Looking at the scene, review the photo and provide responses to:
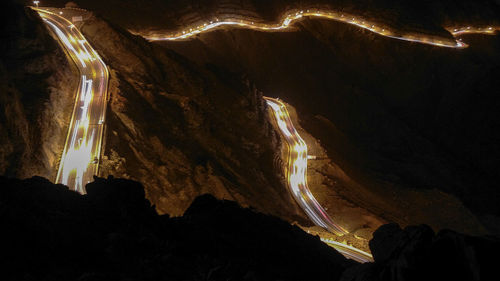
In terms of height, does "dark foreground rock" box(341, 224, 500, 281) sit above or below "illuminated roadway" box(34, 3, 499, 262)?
above

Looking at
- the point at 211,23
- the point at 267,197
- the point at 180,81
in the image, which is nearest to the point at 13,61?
the point at 180,81

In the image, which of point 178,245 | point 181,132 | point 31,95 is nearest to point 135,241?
point 178,245

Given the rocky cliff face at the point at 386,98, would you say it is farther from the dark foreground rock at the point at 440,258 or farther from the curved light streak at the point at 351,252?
the dark foreground rock at the point at 440,258

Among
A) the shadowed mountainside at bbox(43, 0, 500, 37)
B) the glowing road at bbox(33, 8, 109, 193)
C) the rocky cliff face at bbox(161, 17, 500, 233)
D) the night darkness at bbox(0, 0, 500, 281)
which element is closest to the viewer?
the night darkness at bbox(0, 0, 500, 281)

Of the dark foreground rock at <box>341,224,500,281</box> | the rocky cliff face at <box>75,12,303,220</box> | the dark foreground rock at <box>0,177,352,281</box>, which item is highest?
the dark foreground rock at <box>341,224,500,281</box>

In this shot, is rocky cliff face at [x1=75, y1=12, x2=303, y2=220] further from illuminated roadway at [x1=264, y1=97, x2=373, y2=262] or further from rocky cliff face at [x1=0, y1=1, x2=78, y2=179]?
rocky cliff face at [x1=0, y1=1, x2=78, y2=179]

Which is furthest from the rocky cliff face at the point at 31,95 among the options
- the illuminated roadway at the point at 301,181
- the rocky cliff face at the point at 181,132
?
the illuminated roadway at the point at 301,181

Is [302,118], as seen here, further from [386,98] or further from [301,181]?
[386,98]

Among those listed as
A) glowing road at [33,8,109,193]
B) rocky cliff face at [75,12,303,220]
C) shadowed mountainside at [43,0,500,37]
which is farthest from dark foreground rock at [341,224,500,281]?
shadowed mountainside at [43,0,500,37]
